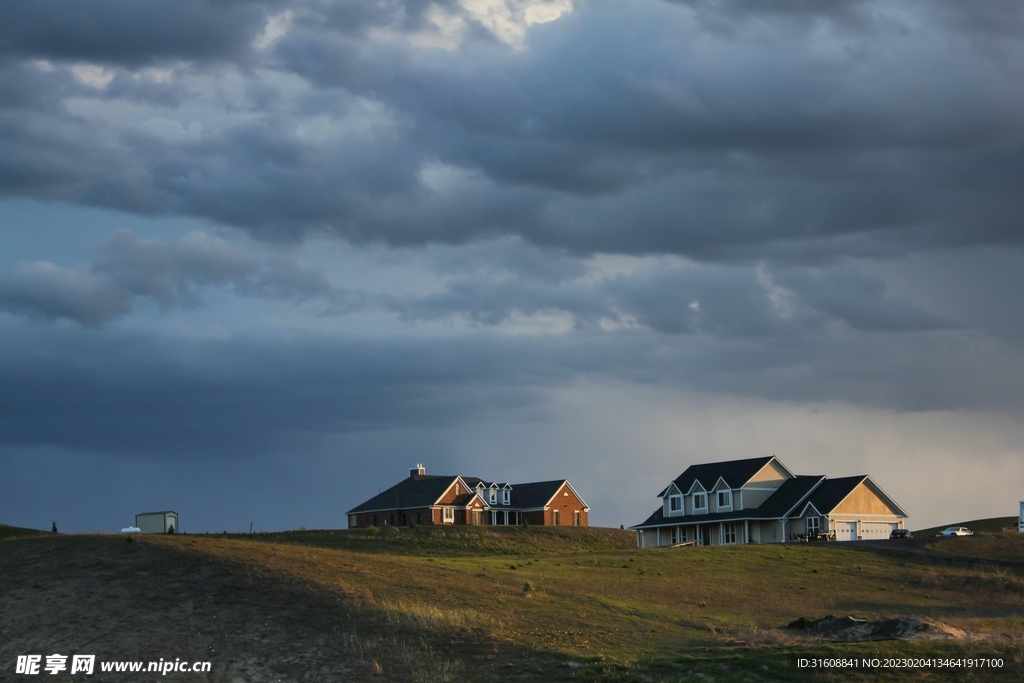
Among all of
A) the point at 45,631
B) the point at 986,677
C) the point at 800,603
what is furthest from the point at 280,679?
the point at 800,603

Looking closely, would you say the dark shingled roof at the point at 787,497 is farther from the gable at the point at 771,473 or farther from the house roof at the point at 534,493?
the house roof at the point at 534,493

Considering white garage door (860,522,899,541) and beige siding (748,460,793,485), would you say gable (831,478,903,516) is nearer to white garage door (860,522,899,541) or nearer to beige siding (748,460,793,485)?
white garage door (860,522,899,541)

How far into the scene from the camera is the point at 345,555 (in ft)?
157

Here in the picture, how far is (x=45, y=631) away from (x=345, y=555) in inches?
686

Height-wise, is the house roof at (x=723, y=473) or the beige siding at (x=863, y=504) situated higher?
the house roof at (x=723, y=473)

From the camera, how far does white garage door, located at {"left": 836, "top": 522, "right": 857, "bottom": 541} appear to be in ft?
298

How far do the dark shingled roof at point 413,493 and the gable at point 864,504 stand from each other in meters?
47.4

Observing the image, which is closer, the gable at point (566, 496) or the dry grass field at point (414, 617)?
the dry grass field at point (414, 617)

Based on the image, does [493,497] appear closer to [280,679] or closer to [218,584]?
[218,584]

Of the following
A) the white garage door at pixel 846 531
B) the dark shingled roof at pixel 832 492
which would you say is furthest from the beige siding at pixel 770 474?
the white garage door at pixel 846 531

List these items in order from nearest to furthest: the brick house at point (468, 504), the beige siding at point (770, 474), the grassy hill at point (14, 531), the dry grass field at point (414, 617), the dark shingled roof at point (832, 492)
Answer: the dry grass field at point (414, 617) < the grassy hill at point (14, 531) < the dark shingled roof at point (832, 492) < the beige siding at point (770, 474) < the brick house at point (468, 504)

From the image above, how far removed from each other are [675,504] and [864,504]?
1914cm

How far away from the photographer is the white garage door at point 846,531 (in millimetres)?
90812

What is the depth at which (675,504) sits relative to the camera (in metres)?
104
